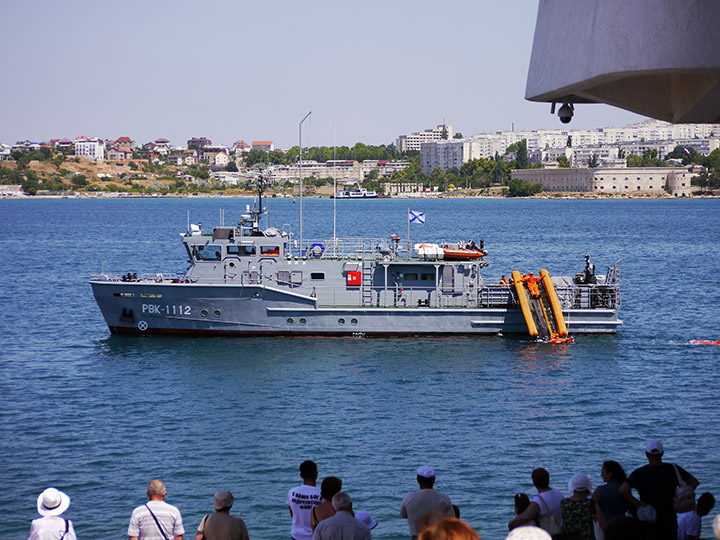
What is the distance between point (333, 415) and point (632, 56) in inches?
747

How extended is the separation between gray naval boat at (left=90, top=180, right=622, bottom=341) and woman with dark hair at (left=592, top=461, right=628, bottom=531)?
23.9m

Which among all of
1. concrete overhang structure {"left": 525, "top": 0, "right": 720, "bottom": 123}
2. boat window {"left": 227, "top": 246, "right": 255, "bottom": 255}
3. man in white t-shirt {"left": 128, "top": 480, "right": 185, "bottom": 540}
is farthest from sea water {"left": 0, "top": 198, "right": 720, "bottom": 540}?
concrete overhang structure {"left": 525, "top": 0, "right": 720, "bottom": 123}

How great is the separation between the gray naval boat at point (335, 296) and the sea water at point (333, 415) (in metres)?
0.74

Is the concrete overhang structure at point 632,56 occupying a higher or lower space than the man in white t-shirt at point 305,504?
higher

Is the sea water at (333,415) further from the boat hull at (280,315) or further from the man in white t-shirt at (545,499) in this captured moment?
the man in white t-shirt at (545,499)

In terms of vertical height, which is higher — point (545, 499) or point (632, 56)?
point (632, 56)

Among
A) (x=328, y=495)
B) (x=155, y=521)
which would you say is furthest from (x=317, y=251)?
(x=155, y=521)

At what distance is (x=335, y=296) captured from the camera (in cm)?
3491

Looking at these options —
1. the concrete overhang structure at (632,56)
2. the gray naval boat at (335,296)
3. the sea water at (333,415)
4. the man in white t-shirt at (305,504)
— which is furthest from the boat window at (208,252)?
the concrete overhang structure at (632,56)

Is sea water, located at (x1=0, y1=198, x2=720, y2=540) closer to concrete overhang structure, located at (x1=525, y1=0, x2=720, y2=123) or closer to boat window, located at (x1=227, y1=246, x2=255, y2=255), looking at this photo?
boat window, located at (x1=227, y1=246, x2=255, y2=255)

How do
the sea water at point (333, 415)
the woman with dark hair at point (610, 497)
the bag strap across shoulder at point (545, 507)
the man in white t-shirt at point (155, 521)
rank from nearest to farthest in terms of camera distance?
the man in white t-shirt at point (155, 521) → the bag strap across shoulder at point (545, 507) → the woman with dark hair at point (610, 497) → the sea water at point (333, 415)

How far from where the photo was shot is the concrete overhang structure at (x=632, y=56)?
7027 mm

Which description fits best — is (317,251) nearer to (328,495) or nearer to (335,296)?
(335,296)

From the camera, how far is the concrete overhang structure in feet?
23.1
